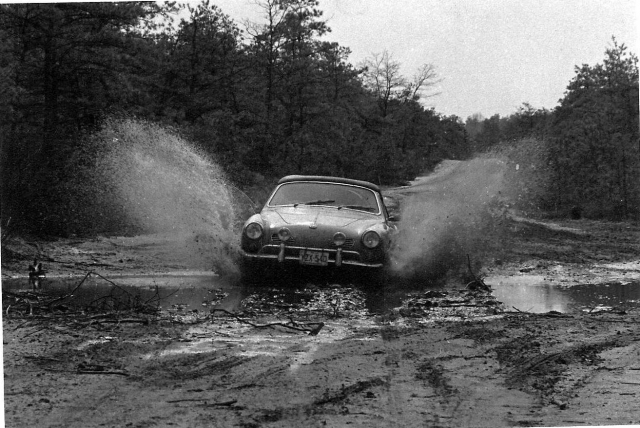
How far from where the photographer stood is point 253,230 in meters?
8.34

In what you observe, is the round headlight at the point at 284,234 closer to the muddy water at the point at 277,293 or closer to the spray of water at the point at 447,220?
the muddy water at the point at 277,293

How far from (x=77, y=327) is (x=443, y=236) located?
17.1 ft

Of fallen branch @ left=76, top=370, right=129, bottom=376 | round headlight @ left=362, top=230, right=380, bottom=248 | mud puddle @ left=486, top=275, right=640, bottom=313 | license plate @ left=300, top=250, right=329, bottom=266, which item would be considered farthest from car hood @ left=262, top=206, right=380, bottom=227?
fallen branch @ left=76, top=370, right=129, bottom=376

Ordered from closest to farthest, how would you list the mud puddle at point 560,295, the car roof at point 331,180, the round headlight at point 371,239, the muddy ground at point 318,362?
the muddy ground at point 318,362 < the mud puddle at point 560,295 < the round headlight at point 371,239 < the car roof at point 331,180

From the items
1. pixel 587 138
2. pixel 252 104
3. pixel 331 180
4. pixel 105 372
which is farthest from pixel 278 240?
pixel 587 138

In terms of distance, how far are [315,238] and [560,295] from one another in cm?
282

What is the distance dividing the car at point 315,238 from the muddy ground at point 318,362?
0.28 metres

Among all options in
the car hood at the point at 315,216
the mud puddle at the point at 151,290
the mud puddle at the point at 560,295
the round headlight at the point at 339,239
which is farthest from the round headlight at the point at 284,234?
the mud puddle at the point at 560,295

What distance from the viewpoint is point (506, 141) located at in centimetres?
1417

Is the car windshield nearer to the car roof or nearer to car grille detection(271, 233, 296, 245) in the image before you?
the car roof

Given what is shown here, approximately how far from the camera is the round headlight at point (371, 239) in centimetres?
820

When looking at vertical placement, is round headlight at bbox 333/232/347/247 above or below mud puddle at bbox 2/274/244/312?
above

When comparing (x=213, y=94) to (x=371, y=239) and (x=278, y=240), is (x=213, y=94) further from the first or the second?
(x=371, y=239)

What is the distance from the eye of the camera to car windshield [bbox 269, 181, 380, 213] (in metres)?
9.16
